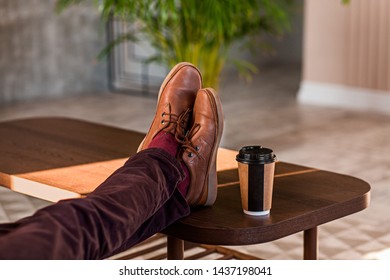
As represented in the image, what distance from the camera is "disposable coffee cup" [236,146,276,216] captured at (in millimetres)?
1685

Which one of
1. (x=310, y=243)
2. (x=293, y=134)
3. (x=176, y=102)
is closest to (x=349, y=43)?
(x=293, y=134)

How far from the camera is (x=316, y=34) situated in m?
5.57

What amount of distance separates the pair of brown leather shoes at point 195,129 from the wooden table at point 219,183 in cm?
6

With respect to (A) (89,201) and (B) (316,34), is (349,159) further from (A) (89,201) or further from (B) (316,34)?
(A) (89,201)

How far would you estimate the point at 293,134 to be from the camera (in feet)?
14.9

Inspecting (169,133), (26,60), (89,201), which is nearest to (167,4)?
(169,133)

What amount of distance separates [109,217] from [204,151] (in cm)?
39

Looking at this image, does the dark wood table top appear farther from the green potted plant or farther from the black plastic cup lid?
the green potted plant

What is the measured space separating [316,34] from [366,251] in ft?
10.4

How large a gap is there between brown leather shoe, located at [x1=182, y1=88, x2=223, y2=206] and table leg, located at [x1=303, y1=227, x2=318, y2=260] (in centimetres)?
Result: 34

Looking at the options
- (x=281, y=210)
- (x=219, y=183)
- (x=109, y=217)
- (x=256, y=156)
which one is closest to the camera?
(x=109, y=217)

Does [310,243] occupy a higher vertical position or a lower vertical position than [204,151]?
lower

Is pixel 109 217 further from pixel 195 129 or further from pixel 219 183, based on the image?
pixel 219 183

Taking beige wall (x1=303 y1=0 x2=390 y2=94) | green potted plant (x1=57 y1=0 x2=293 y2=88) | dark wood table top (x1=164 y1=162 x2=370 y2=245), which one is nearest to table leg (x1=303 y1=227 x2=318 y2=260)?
dark wood table top (x1=164 y1=162 x2=370 y2=245)
